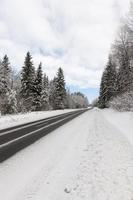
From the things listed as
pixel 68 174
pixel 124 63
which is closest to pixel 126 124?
pixel 68 174

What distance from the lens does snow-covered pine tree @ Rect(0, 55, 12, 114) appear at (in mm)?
31444

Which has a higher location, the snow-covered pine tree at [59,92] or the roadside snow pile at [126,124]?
the snow-covered pine tree at [59,92]

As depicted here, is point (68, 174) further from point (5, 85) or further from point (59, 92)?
point (59, 92)

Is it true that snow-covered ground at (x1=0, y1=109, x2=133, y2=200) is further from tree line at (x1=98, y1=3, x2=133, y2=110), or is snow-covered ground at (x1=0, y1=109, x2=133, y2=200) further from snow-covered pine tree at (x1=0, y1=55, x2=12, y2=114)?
snow-covered pine tree at (x1=0, y1=55, x2=12, y2=114)

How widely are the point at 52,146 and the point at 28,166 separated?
3139mm

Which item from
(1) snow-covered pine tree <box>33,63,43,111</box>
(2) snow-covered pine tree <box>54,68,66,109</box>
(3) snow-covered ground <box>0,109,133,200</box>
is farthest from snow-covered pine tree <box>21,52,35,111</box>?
(3) snow-covered ground <box>0,109,133,200</box>

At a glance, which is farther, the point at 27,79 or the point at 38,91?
the point at 38,91

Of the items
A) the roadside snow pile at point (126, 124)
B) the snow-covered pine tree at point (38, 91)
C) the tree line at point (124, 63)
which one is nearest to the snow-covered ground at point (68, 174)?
the roadside snow pile at point (126, 124)

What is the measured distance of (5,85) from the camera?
42594mm

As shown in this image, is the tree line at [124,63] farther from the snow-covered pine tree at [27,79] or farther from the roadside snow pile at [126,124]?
the snow-covered pine tree at [27,79]

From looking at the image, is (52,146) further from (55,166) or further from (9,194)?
(9,194)

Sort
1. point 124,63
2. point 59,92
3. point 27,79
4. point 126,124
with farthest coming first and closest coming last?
point 59,92, point 27,79, point 124,63, point 126,124

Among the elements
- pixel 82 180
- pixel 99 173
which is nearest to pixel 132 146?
pixel 99 173

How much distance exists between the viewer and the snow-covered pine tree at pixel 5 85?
1238 inches
